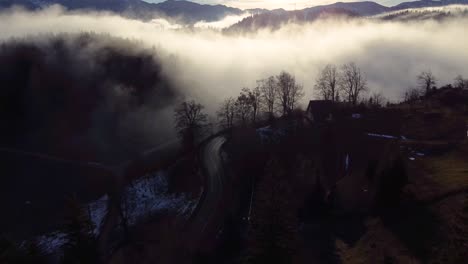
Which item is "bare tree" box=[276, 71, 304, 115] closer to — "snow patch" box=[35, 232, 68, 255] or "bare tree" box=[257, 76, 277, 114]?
"bare tree" box=[257, 76, 277, 114]

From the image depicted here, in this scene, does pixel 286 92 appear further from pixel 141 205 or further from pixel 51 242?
pixel 51 242

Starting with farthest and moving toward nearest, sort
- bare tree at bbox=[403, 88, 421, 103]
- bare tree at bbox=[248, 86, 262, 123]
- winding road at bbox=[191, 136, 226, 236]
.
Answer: bare tree at bbox=[403, 88, 421, 103], bare tree at bbox=[248, 86, 262, 123], winding road at bbox=[191, 136, 226, 236]

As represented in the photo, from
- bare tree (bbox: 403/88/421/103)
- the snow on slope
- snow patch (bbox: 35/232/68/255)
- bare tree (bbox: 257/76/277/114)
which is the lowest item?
snow patch (bbox: 35/232/68/255)

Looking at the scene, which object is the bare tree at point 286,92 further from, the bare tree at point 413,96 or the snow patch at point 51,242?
the snow patch at point 51,242

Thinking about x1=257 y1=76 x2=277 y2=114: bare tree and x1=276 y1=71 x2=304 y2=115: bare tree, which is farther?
x1=257 y1=76 x2=277 y2=114: bare tree

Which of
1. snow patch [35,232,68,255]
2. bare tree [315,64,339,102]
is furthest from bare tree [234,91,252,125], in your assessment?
snow patch [35,232,68,255]

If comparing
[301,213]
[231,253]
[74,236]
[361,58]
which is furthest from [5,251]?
[361,58]

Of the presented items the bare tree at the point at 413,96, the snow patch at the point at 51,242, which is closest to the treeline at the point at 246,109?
the bare tree at the point at 413,96

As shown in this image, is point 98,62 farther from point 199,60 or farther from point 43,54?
point 199,60
